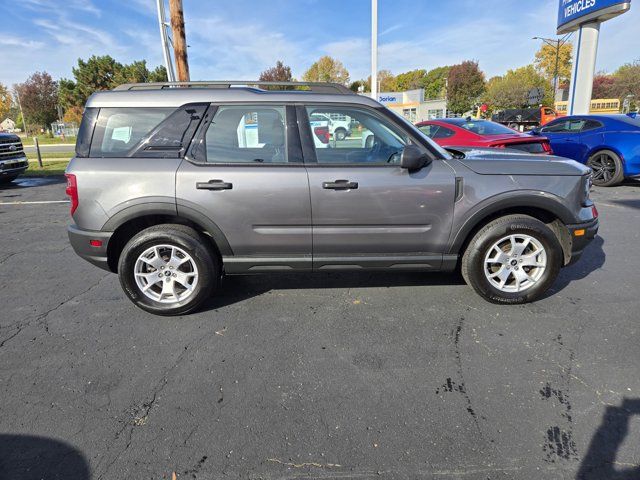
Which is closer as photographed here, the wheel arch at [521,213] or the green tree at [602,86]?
the wheel arch at [521,213]

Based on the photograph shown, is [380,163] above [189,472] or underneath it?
above

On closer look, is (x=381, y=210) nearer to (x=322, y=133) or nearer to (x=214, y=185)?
(x=322, y=133)

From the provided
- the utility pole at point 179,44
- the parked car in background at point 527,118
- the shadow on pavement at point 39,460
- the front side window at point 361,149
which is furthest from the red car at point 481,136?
the parked car in background at point 527,118

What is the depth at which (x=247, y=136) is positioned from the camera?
347 cm

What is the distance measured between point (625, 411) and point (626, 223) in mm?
5119

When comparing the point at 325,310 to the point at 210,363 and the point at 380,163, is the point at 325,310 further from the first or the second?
the point at 380,163

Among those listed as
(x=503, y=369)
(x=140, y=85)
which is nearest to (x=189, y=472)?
(x=503, y=369)

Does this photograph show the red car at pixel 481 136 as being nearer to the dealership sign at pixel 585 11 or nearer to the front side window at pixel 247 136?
the front side window at pixel 247 136

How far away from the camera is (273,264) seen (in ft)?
11.5

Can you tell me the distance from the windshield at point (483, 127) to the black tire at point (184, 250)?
21.4 ft

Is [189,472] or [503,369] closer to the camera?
[189,472]

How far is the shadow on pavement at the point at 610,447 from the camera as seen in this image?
1.91 metres

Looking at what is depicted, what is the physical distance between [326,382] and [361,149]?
79.6 inches

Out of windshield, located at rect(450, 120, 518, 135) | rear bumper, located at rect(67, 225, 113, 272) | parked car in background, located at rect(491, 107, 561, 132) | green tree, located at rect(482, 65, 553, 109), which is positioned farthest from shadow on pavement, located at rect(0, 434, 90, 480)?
green tree, located at rect(482, 65, 553, 109)
